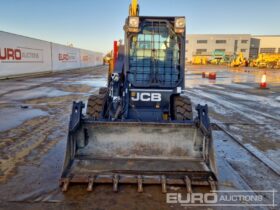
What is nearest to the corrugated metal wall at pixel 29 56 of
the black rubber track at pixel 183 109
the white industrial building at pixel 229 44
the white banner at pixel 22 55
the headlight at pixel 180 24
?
the white banner at pixel 22 55

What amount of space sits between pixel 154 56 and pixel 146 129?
78.7 inches

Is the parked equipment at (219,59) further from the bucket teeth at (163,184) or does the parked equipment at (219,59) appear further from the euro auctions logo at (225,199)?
the bucket teeth at (163,184)

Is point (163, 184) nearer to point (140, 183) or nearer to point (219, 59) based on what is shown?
point (140, 183)

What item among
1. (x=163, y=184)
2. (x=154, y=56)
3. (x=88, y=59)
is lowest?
(x=163, y=184)

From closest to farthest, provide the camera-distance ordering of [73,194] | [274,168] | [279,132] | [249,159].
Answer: [73,194]
[274,168]
[249,159]
[279,132]

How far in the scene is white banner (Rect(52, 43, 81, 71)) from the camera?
31.2 metres

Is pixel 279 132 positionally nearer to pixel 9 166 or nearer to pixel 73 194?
pixel 73 194

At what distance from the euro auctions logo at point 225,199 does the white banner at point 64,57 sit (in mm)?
29638

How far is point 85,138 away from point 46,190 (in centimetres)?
100

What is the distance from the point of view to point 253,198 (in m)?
3.72

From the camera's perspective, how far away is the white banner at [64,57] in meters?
31.2

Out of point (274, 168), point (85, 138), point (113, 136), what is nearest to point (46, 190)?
point (85, 138)

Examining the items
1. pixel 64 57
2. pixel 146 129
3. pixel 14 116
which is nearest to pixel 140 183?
pixel 146 129

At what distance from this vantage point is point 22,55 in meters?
22.4
